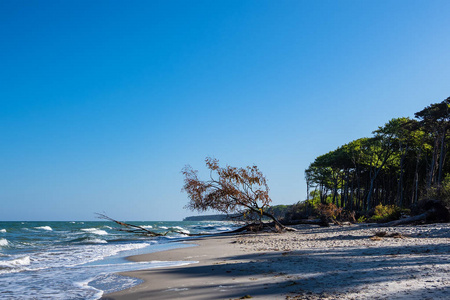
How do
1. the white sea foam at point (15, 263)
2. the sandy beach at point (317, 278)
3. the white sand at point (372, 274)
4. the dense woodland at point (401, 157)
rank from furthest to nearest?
the dense woodland at point (401, 157) < the white sea foam at point (15, 263) < the sandy beach at point (317, 278) < the white sand at point (372, 274)

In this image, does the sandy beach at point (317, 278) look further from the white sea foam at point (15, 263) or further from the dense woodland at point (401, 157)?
the dense woodland at point (401, 157)

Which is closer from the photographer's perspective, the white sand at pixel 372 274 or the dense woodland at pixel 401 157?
the white sand at pixel 372 274

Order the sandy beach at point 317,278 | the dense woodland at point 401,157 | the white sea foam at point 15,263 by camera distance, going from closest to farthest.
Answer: the sandy beach at point 317,278, the white sea foam at point 15,263, the dense woodland at point 401,157

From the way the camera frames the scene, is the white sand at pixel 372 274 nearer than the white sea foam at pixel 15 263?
Yes

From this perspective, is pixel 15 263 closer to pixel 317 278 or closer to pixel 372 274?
pixel 317 278

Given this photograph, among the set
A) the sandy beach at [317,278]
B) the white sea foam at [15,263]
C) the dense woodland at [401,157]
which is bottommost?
the white sea foam at [15,263]

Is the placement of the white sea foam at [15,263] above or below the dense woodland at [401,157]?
below

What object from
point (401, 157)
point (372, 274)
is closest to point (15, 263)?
point (372, 274)

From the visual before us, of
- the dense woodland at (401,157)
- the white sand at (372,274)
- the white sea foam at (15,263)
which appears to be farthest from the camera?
the dense woodland at (401,157)

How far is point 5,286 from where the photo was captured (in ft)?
26.2

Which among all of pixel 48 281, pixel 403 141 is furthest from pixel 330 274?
pixel 403 141

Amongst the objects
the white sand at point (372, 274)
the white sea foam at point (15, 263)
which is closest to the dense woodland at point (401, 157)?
the white sand at point (372, 274)

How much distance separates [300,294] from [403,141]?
44.5m

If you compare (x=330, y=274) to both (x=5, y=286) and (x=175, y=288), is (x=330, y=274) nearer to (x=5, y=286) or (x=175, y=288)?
(x=175, y=288)
